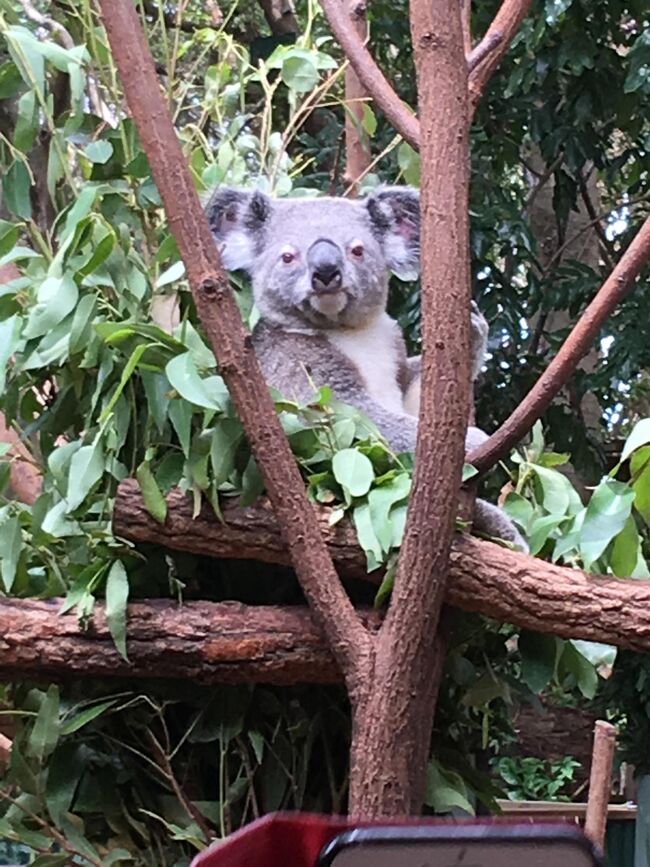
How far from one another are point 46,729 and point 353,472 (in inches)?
18.5

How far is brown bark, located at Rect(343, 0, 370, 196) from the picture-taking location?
1.71m

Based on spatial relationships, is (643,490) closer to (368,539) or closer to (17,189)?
(368,539)

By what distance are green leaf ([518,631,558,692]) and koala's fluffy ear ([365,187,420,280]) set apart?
2.20 feet

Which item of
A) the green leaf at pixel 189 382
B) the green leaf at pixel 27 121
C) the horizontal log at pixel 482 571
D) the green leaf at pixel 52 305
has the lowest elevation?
the horizontal log at pixel 482 571

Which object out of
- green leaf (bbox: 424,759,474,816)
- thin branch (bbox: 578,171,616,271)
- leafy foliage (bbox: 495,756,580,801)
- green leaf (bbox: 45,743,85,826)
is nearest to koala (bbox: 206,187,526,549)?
green leaf (bbox: 424,759,474,816)

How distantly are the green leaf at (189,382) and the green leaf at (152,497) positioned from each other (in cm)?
10

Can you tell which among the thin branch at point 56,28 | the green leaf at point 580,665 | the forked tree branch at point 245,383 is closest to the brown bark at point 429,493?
the forked tree branch at point 245,383

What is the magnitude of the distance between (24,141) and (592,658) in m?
1.00

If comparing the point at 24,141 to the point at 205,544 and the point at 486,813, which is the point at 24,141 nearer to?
→ the point at 205,544

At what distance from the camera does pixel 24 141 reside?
1.46m

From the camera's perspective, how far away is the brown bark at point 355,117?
171 cm

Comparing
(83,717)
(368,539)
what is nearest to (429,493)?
(368,539)

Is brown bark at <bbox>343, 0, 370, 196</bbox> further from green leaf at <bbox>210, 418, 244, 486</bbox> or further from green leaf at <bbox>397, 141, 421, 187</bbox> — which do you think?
green leaf at <bbox>210, 418, 244, 486</bbox>

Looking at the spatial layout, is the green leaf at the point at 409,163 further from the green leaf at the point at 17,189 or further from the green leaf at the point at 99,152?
the green leaf at the point at 17,189
